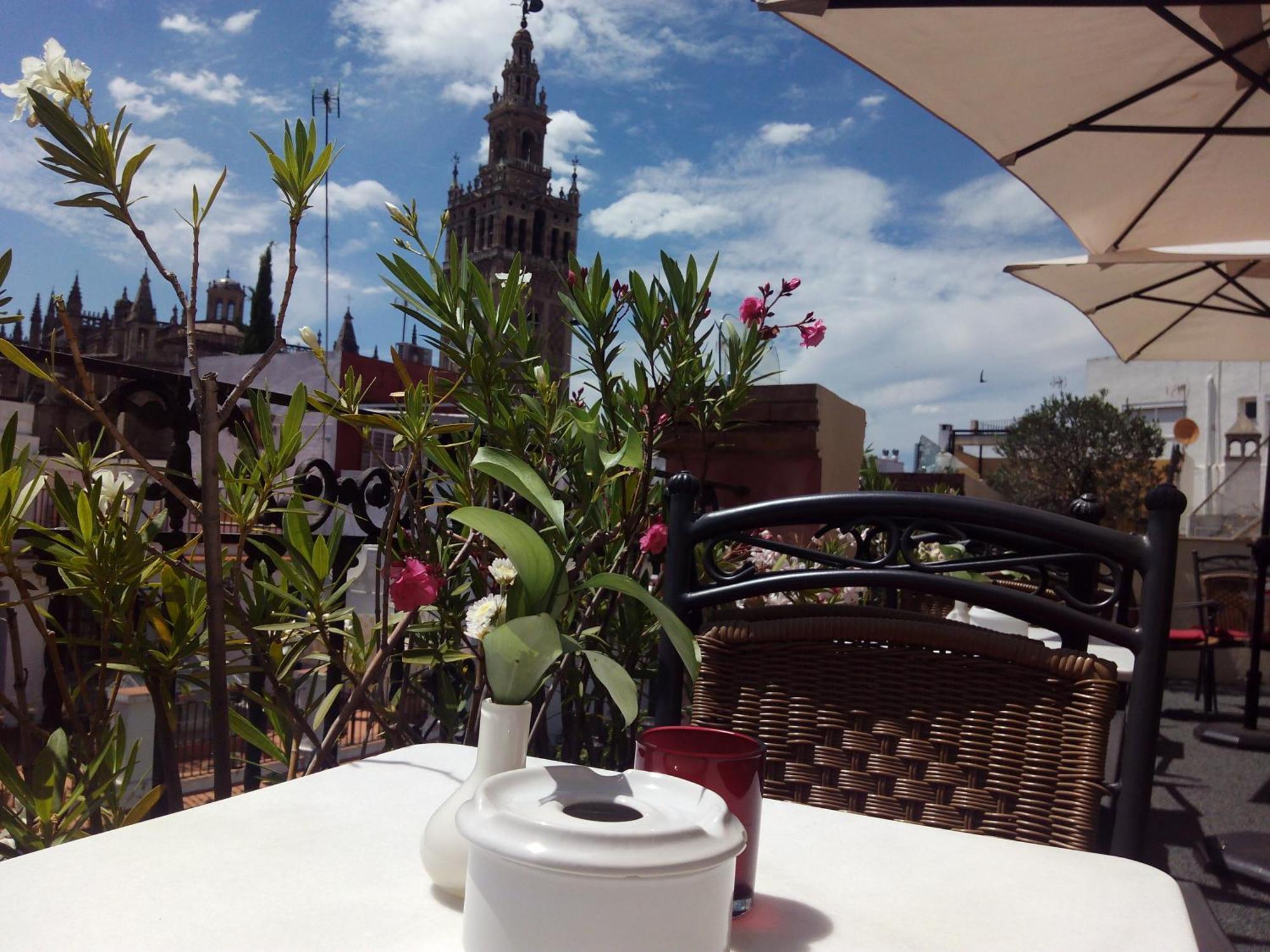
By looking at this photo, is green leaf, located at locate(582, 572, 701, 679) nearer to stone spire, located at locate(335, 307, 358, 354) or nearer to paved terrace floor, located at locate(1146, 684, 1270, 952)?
paved terrace floor, located at locate(1146, 684, 1270, 952)

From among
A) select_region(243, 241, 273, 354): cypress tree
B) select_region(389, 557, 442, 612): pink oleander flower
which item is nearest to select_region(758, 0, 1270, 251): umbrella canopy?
select_region(389, 557, 442, 612): pink oleander flower

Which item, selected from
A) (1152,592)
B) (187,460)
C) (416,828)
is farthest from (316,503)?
(1152,592)

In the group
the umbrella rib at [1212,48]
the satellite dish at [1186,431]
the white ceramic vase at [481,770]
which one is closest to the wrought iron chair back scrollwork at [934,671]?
the white ceramic vase at [481,770]

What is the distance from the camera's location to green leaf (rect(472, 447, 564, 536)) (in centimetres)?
56

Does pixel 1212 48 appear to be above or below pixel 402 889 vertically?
above

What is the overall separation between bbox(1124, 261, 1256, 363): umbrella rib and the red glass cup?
370 cm

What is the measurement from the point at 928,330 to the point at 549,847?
8.65 m

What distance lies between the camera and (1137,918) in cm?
60

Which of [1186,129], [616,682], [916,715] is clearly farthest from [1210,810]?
[616,682]

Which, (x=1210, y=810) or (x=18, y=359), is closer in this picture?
(x=18, y=359)

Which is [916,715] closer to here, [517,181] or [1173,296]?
[1173,296]

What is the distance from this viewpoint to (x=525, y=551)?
1.60ft

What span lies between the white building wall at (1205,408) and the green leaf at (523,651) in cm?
2452

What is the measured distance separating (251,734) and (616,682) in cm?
95
